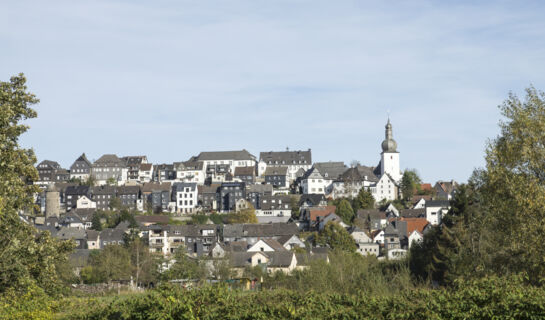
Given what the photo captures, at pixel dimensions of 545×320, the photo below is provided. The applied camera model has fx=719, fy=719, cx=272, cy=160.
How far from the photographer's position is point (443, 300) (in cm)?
1274

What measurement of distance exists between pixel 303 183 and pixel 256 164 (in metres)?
19.4

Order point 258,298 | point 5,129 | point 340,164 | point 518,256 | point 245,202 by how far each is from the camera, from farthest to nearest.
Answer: point 340,164
point 245,202
point 518,256
point 5,129
point 258,298

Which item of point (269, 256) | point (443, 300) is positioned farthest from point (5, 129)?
point (269, 256)

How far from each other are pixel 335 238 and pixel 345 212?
2205 cm

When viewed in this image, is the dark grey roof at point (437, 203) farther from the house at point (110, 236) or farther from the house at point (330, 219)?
the house at point (110, 236)

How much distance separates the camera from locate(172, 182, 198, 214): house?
412 feet

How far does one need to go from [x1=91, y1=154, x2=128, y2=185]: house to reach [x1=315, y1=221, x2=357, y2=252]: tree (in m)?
70.9

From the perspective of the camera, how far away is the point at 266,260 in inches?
2457

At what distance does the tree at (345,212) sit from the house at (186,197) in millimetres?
29011

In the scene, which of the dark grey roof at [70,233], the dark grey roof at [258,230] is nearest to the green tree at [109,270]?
the dark grey roof at [258,230]

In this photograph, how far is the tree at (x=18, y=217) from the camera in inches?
700

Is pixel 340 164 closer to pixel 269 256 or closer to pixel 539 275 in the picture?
pixel 269 256

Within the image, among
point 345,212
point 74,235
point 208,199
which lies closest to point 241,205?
point 208,199

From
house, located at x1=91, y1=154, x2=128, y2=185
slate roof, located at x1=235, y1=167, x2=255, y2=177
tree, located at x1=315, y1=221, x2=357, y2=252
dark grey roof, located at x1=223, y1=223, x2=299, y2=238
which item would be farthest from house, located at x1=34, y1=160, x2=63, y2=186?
tree, located at x1=315, y1=221, x2=357, y2=252
